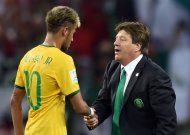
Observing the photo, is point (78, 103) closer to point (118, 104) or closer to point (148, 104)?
point (118, 104)

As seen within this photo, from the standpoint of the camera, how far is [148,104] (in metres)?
6.09

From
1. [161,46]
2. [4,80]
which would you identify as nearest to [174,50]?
[161,46]

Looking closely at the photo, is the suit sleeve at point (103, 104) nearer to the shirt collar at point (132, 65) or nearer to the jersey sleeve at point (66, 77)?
the shirt collar at point (132, 65)

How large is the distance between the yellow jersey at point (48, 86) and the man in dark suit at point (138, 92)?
420mm

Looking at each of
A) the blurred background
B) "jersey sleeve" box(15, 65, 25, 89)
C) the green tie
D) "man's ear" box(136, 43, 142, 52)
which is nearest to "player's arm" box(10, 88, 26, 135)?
"jersey sleeve" box(15, 65, 25, 89)

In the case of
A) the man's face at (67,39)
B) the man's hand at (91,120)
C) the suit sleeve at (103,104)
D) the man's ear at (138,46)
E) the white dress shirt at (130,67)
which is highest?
the man's face at (67,39)

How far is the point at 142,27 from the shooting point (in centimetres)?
626

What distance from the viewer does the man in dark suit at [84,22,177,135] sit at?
6.03 meters

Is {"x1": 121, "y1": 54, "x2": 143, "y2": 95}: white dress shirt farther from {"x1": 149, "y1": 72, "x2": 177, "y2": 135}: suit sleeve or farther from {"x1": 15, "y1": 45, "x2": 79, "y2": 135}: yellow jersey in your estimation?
{"x1": 15, "y1": 45, "x2": 79, "y2": 135}: yellow jersey

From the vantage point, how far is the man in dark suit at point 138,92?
19.8ft

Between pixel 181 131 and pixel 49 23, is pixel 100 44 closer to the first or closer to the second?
pixel 181 131

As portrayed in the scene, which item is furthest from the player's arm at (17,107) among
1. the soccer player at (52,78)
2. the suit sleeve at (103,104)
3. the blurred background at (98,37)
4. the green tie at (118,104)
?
the blurred background at (98,37)

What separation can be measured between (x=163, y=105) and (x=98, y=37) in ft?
17.2

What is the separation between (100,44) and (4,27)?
4.85ft
